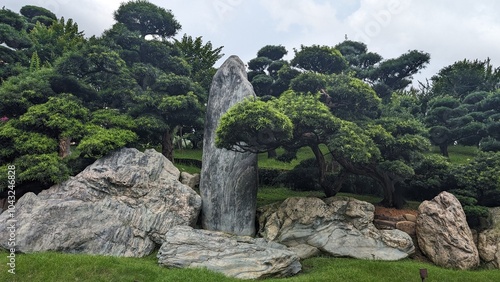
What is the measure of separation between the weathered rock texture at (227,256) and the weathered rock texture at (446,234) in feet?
15.4

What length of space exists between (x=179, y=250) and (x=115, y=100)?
9.64 m

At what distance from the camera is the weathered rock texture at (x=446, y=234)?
986 centimetres

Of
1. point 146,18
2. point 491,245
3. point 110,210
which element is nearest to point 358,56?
point 146,18

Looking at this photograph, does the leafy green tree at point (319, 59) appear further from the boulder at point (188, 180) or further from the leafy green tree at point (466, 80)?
the boulder at point (188, 180)

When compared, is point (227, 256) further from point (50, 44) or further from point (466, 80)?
point (466, 80)

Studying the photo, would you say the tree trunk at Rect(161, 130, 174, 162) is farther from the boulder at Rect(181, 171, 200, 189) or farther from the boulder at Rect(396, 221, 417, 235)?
the boulder at Rect(396, 221, 417, 235)

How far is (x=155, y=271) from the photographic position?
27.5ft

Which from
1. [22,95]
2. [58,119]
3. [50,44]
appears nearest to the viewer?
[58,119]

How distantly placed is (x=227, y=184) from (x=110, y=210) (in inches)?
167

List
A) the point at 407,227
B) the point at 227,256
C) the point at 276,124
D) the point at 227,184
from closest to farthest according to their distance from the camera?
the point at 227,256 → the point at 276,124 → the point at 407,227 → the point at 227,184

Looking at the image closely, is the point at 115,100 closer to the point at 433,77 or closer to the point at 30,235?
the point at 30,235

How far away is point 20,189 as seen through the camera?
438 inches

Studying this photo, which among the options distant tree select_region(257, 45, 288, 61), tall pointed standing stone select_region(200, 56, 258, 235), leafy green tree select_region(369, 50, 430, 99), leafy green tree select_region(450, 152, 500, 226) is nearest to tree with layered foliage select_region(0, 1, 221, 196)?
tall pointed standing stone select_region(200, 56, 258, 235)

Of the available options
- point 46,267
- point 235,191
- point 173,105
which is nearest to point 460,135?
point 235,191
